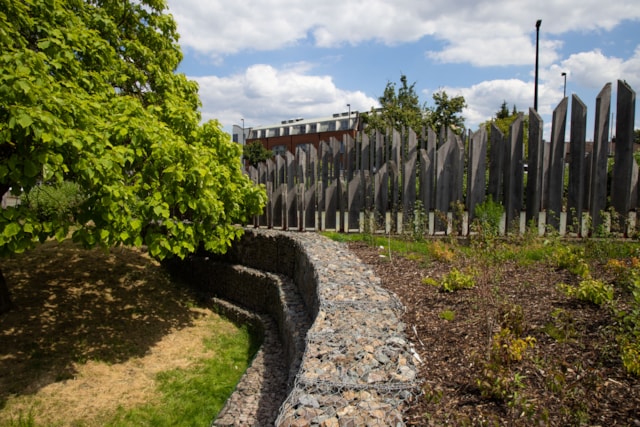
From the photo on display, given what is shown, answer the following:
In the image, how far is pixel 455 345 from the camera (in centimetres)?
301

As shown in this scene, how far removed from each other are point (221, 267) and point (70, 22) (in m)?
4.71

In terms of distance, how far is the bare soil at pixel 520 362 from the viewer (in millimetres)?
2123

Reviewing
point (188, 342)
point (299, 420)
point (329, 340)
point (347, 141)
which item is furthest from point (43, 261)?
point (299, 420)

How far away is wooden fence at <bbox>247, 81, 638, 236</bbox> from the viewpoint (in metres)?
5.36

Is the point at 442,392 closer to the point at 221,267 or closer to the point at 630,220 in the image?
the point at 630,220

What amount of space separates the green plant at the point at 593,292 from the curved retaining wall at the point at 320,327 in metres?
1.48

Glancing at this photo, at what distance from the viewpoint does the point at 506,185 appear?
19.9 feet

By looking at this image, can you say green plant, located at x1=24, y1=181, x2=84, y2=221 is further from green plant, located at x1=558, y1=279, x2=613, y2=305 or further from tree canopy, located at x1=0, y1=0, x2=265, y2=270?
green plant, located at x1=558, y1=279, x2=613, y2=305

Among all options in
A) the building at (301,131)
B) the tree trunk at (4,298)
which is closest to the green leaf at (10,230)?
the tree trunk at (4,298)

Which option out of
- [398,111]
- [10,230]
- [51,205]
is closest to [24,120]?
[10,230]

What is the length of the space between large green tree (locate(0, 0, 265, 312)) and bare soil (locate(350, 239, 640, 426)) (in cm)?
289

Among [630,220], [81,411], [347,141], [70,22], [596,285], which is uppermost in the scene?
[70,22]

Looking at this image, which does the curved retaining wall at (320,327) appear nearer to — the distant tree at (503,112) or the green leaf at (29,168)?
the green leaf at (29,168)

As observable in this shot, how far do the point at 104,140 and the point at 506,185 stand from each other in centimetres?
531
